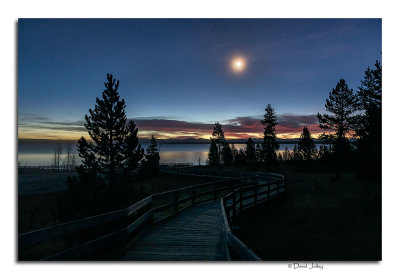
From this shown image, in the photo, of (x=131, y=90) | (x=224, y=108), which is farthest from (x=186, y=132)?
(x=131, y=90)

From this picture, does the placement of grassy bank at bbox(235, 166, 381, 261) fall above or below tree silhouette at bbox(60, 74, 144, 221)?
below

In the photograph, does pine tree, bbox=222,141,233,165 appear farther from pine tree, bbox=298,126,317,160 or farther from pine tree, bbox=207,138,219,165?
pine tree, bbox=298,126,317,160

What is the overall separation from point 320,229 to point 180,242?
17.4 feet

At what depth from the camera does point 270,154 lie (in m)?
31.0

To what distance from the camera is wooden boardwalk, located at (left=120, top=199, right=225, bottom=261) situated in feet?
15.3

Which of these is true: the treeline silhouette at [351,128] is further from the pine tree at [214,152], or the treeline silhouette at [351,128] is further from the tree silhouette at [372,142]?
the pine tree at [214,152]

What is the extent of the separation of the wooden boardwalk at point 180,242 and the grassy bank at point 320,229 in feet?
6.33

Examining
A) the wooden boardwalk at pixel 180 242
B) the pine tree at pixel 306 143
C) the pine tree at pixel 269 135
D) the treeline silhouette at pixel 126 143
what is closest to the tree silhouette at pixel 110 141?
the treeline silhouette at pixel 126 143

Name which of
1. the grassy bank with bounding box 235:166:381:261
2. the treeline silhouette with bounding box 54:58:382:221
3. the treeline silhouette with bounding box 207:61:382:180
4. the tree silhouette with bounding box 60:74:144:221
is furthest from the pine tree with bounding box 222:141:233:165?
the grassy bank with bounding box 235:166:381:261

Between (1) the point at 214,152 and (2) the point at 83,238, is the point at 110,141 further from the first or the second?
(1) the point at 214,152

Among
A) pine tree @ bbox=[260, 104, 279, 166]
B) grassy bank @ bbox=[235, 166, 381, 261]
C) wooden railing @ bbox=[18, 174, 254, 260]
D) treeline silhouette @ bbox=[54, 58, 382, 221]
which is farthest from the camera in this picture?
pine tree @ bbox=[260, 104, 279, 166]

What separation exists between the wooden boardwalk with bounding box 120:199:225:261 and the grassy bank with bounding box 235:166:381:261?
76.0 inches

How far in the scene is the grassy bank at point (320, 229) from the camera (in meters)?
6.03
